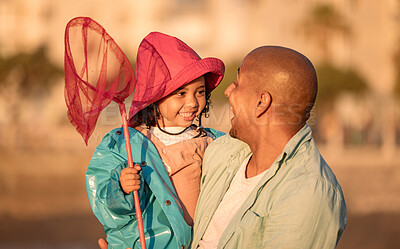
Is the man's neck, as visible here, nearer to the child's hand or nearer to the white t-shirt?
the white t-shirt

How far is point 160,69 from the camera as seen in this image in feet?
11.6

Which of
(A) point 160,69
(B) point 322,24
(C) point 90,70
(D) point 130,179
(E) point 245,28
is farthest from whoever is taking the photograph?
(B) point 322,24

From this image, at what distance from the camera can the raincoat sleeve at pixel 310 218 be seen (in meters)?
2.57

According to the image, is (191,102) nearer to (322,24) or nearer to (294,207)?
(294,207)

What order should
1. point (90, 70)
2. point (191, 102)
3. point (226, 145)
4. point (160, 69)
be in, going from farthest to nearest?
1. point (191, 102)
2. point (160, 69)
3. point (226, 145)
4. point (90, 70)

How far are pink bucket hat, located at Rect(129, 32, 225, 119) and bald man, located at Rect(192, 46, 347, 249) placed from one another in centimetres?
50

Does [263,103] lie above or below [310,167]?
above

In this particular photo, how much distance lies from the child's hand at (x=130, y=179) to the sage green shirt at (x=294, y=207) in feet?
1.76

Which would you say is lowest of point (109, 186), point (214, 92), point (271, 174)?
point (214, 92)

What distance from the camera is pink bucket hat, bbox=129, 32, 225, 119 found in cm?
353

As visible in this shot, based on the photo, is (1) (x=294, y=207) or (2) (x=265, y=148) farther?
(2) (x=265, y=148)

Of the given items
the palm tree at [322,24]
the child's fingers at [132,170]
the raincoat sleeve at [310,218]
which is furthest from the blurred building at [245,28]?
the raincoat sleeve at [310,218]

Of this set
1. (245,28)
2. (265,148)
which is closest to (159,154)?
(265,148)

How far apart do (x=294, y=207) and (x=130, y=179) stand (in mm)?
892
